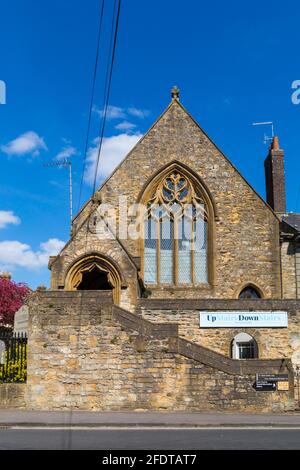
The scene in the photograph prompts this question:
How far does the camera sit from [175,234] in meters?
26.2

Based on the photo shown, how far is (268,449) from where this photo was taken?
10328mm

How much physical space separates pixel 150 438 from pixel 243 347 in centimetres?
1061

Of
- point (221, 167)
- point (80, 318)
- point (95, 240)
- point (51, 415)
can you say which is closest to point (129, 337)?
point (80, 318)

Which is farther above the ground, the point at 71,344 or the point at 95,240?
the point at 95,240

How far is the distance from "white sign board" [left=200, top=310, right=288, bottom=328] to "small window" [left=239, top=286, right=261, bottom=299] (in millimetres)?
4008

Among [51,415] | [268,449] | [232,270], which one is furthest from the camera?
[232,270]

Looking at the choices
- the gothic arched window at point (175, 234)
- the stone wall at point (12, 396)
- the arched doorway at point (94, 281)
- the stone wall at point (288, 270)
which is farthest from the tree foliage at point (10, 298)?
the stone wall at point (12, 396)

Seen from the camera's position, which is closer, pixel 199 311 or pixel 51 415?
pixel 51 415

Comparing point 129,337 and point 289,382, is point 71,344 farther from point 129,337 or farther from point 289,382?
point 289,382

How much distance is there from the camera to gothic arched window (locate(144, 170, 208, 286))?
25688 millimetres

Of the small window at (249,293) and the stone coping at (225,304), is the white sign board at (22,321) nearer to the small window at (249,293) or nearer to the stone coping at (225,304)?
the stone coping at (225,304)

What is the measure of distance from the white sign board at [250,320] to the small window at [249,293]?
4008 mm

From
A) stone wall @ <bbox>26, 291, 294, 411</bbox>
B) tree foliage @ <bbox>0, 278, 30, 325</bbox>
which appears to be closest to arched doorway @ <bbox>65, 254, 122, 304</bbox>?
stone wall @ <bbox>26, 291, 294, 411</bbox>
